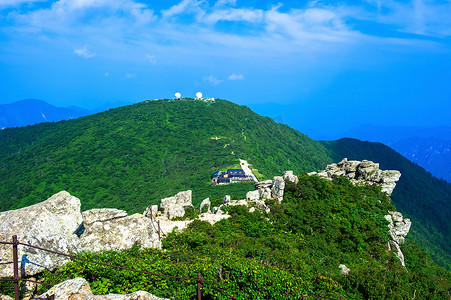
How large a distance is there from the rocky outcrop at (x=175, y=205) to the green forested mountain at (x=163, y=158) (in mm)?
36879

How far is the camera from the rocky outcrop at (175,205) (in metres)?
27.9

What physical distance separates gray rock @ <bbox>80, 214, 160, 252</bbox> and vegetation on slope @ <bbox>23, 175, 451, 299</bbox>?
36.2 inches

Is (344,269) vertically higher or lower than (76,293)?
lower

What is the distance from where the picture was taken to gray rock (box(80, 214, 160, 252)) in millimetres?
14586

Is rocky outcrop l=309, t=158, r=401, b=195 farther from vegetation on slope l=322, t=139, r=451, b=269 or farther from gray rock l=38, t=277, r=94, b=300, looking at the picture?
gray rock l=38, t=277, r=94, b=300

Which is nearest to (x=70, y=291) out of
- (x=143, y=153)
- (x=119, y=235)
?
(x=119, y=235)

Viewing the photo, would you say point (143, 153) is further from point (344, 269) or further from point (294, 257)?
point (344, 269)

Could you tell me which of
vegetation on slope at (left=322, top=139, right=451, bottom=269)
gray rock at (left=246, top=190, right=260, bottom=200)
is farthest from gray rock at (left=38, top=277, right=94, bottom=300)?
vegetation on slope at (left=322, top=139, right=451, bottom=269)

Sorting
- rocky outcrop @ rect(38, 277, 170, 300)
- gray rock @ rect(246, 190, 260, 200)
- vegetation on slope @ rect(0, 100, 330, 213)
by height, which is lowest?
vegetation on slope @ rect(0, 100, 330, 213)

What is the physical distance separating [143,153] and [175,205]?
92166 mm

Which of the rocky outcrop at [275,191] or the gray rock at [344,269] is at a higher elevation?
the rocky outcrop at [275,191]

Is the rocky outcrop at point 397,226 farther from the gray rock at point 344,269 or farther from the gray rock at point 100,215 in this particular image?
the gray rock at point 100,215

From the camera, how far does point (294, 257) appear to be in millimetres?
19359

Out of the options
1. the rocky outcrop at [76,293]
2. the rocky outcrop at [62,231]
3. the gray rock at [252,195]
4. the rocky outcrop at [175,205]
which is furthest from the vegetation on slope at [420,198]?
the rocky outcrop at [76,293]
